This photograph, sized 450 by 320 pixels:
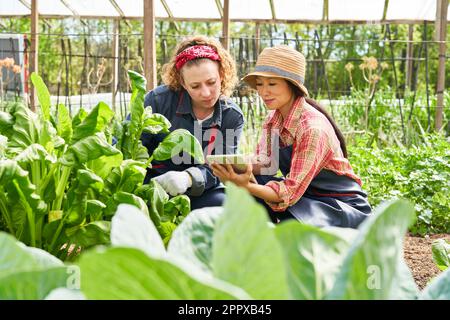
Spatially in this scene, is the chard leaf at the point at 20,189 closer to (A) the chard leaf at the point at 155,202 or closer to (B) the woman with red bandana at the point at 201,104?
(A) the chard leaf at the point at 155,202

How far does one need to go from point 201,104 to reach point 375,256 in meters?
2.91

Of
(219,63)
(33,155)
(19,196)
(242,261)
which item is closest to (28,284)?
(242,261)

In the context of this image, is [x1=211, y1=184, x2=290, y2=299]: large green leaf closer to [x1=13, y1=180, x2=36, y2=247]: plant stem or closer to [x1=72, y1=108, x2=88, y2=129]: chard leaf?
[x1=13, y1=180, x2=36, y2=247]: plant stem

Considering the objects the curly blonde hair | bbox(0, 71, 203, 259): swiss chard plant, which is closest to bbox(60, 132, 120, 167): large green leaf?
bbox(0, 71, 203, 259): swiss chard plant

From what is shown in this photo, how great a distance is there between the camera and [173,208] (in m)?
2.19

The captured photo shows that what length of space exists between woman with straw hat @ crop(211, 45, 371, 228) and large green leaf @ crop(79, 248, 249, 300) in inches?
95.3

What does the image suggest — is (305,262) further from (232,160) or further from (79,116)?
(232,160)

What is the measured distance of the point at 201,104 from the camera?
325 cm

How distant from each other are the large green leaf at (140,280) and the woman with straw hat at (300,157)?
2422mm

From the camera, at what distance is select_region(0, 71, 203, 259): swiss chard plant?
6.14 feet

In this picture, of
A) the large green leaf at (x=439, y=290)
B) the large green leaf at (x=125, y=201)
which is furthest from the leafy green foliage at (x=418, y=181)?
the large green leaf at (x=439, y=290)

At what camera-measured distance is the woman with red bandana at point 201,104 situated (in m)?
3.12
